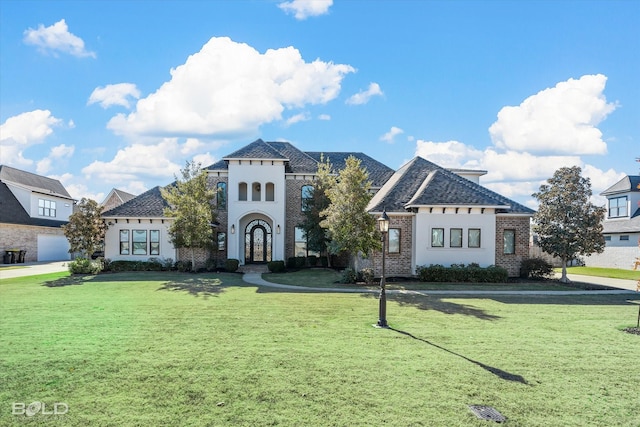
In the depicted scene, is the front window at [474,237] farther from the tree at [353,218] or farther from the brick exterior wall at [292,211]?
the brick exterior wall at [292,211]

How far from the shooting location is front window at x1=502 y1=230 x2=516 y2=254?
2117 centimetres

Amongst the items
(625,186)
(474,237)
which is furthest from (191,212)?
(625,186)

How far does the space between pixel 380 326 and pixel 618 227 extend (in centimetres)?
3063

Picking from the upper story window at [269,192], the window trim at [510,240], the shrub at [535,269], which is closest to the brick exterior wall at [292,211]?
the upper story window at [269,192]

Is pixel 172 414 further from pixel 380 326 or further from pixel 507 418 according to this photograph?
pixel 380 326

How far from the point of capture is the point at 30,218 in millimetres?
34906

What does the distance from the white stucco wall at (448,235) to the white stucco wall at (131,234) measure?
1610 centimetres

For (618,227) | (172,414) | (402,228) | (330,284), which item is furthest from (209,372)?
(618,227)

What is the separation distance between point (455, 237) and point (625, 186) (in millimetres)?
21791

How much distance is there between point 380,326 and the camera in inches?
394

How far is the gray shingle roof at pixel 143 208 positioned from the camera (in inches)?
989

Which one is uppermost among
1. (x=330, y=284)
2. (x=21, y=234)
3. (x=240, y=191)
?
(x=240, y=191)

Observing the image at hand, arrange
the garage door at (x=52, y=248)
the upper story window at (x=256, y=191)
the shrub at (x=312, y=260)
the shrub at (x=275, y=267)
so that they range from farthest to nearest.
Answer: the garage door at (x=52, y=248), the shrub at (x=312, y=260), the upper story window at (x=256, y=191), the shrub at (x=275, y=267)

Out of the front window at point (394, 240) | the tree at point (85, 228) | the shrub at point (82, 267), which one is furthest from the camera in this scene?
the tree at point (85, 228)
